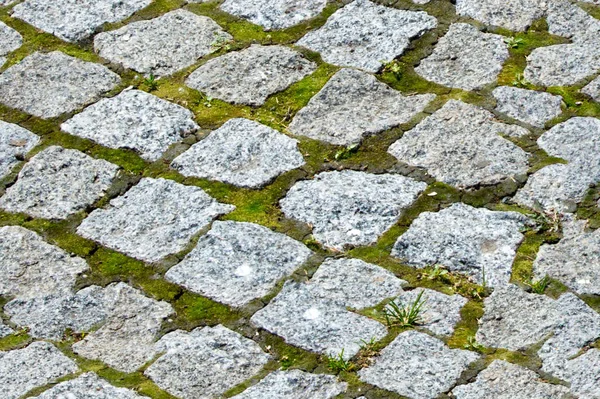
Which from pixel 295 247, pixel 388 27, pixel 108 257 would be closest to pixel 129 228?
pixel 108 257

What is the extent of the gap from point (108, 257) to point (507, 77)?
1552 mm

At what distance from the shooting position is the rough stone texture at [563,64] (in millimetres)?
4062

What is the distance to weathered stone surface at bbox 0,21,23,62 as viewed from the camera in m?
4.50

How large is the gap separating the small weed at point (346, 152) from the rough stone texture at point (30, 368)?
1.14m

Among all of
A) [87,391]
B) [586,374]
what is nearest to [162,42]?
[87,391]

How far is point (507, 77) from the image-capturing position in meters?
4.06

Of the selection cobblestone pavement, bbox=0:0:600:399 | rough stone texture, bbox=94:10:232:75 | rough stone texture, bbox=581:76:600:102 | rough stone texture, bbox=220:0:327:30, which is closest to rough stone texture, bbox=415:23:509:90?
cobblestone pavement, bbox=0:0:600:399

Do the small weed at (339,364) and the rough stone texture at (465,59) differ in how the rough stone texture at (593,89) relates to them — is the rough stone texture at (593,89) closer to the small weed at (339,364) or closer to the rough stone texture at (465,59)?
the rough stone texture at (465,59)

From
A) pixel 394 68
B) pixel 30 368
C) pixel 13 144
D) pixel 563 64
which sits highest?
pixel 563 64

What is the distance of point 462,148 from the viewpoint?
3797 mm

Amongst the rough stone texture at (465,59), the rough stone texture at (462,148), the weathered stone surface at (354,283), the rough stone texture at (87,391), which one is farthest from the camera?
the rough stone texture at (465,59)

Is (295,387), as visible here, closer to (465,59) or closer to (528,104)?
(528,104)

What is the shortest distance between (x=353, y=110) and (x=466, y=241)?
2.50ft

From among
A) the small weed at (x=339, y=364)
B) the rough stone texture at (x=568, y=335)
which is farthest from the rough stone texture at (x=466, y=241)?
the small weed at (x=339, y=364)
